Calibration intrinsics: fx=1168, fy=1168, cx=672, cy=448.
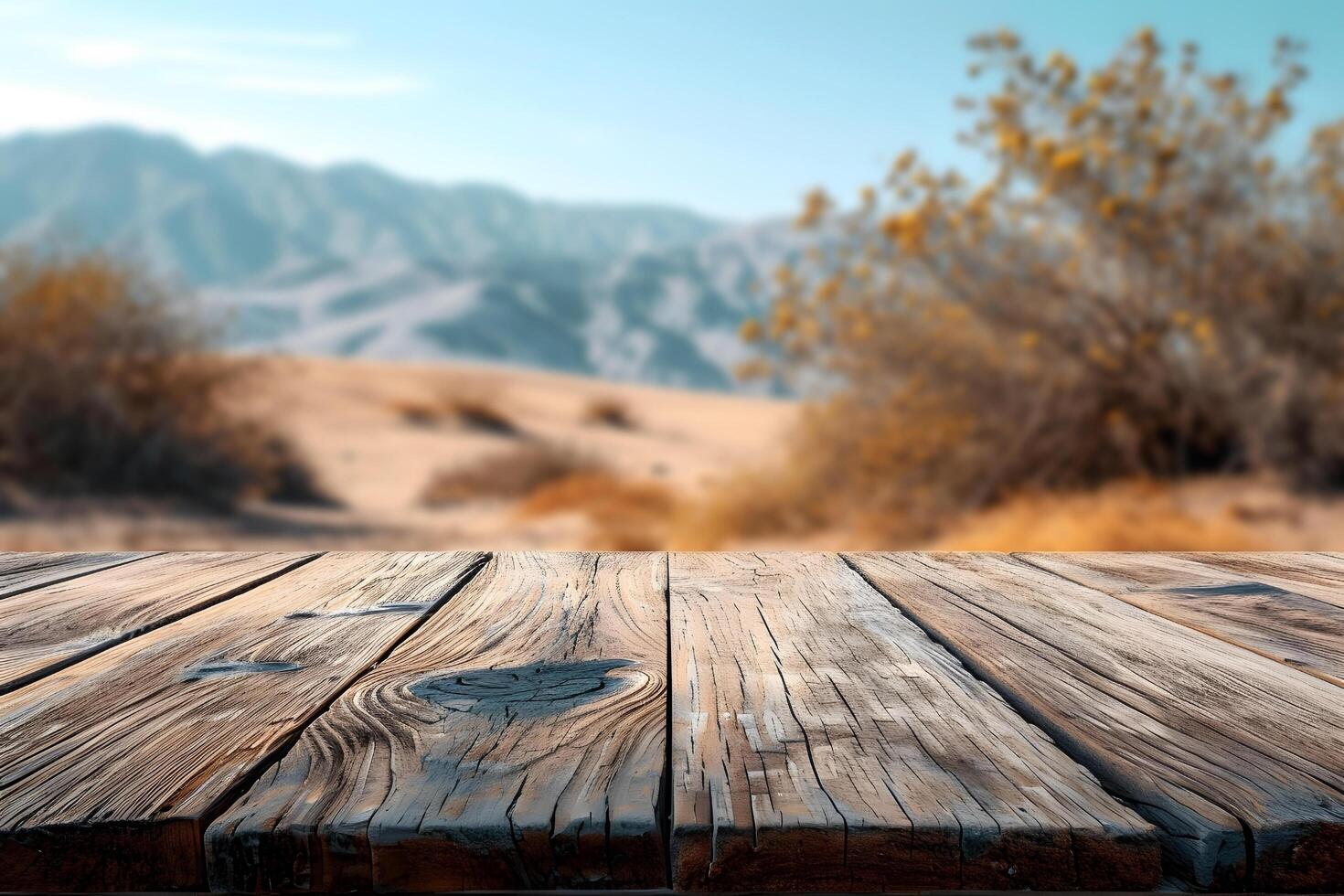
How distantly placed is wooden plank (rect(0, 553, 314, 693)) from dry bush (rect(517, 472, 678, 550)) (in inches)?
305

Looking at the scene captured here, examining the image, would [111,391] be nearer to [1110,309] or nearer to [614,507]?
[614,507]

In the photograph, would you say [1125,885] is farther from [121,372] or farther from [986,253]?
[121,372]

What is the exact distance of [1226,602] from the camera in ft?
5.55

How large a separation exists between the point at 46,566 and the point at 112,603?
45cm

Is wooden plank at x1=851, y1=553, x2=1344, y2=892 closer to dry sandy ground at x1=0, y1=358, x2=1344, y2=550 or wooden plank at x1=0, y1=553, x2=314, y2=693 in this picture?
wooden plank at x1=0, y1=553, x2=314, y2=693

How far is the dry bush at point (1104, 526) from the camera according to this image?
6.42 m

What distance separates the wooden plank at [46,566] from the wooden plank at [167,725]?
375 millimetres

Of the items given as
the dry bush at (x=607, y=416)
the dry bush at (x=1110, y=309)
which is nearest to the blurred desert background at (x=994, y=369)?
the dry bush at (x=1110, y=309)

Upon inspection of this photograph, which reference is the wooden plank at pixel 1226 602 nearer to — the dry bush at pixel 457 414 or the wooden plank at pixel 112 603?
the wooden plank at pixel 112 603

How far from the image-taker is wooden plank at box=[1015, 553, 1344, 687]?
1420 millimetres

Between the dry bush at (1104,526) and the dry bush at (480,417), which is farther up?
the dry bush at (1104,526)

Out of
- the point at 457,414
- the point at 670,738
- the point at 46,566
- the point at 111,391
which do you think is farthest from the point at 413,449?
the point at 670,738

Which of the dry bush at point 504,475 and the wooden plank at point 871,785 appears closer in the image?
the wooden plank at point 871,785

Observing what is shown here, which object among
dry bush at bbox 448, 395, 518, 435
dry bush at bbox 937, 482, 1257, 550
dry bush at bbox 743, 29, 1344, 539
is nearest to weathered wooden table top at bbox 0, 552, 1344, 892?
dry bush at bbox 937, 482, 1257, 550
